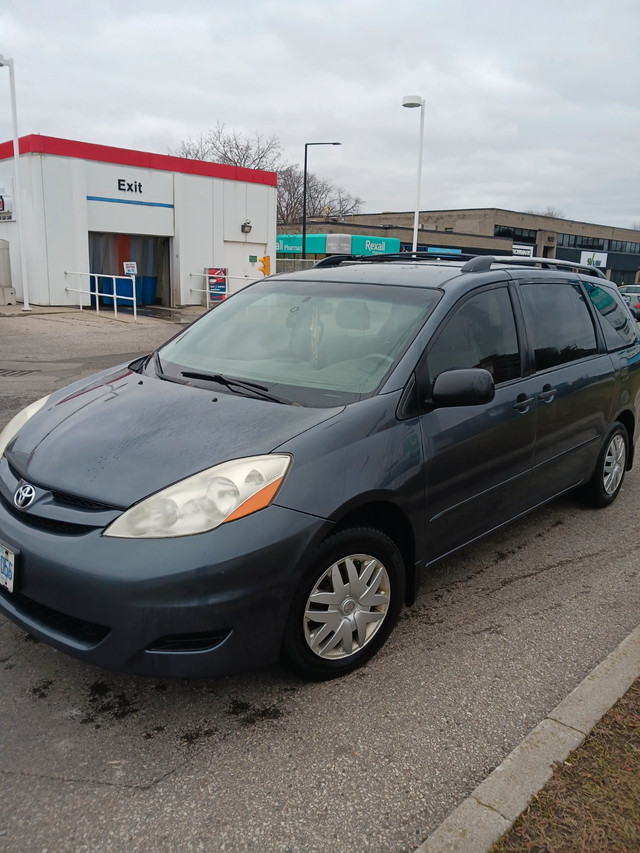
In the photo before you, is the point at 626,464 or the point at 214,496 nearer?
the point at 214,496

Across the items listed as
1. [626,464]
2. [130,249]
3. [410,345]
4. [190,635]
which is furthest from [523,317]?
[130,249]

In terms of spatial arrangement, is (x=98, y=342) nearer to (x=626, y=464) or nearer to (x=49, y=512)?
(x=626, y=464)

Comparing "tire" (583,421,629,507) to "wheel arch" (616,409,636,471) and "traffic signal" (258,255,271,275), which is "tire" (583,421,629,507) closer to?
"wheel arch" (616,409,636,471)

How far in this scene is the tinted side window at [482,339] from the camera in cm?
340

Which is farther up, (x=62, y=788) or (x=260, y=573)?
(x=260, y=573)

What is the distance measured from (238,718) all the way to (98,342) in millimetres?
13707

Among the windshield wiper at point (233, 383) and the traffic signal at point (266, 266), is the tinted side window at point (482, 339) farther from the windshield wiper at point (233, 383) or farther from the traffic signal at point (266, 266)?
the traffic signal at point (266, 266)

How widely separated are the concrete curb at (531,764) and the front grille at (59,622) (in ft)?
4.30

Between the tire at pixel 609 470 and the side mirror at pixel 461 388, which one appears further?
the tire at pixel 609 470

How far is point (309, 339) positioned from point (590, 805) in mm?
2422

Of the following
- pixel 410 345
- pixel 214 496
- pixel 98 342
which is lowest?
pixel 98 342

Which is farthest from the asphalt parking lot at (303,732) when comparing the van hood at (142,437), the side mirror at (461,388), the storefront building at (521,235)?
the storefront building at (521,235)

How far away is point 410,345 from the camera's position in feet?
10.8

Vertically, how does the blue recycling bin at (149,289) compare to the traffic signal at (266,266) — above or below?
below
